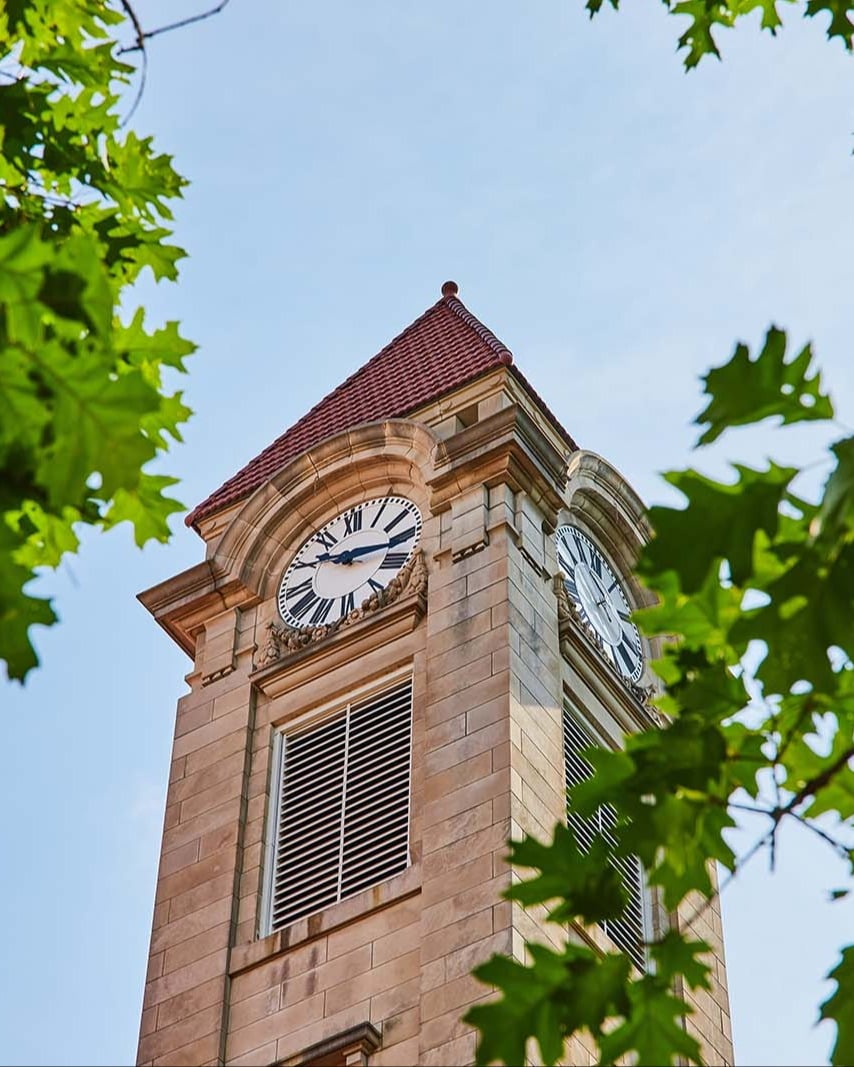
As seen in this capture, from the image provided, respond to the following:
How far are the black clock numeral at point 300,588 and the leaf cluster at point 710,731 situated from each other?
1984 centimetres

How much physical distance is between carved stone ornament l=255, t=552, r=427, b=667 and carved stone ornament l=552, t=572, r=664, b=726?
170cm

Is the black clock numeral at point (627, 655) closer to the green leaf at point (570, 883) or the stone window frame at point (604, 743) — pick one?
the stone window frame at point (604, 743)

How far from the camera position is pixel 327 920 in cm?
2373

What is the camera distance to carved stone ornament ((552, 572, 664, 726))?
27.3 metres

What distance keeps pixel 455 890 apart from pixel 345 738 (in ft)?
12.9

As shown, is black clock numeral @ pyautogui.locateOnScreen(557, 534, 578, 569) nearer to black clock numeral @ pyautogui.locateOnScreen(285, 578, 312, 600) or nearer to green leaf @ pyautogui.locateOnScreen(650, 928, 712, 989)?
black clock numeral @ pyautogui.locateOnScreen(285, 578, 312, 600)

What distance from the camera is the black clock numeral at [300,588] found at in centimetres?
2895

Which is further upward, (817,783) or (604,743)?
(604,743)

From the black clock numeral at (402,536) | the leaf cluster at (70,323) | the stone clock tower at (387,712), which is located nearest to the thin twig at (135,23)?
the leaf cluster at (70,323)

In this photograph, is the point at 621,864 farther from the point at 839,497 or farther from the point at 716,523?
the point at 839,497

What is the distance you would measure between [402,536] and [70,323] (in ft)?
65.0

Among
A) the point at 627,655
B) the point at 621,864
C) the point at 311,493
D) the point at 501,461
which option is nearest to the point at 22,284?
the point at 621,864

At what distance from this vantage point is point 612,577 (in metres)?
31.0

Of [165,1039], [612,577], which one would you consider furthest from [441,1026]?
[612,577]
